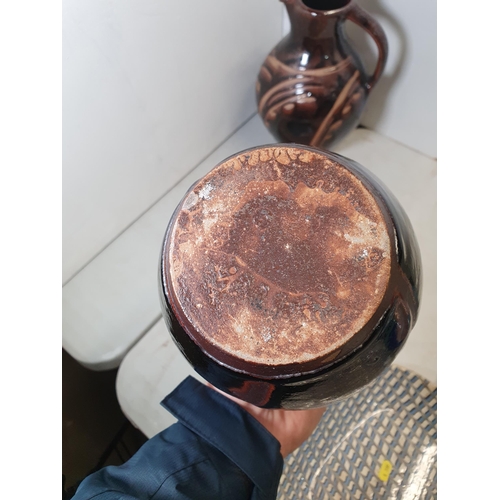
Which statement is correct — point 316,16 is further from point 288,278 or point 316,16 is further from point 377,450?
point 377,450

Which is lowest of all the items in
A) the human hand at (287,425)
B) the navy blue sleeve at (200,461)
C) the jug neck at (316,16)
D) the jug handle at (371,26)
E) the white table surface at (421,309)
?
the human hand at (287,425)

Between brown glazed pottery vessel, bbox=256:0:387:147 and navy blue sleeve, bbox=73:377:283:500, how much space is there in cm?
37

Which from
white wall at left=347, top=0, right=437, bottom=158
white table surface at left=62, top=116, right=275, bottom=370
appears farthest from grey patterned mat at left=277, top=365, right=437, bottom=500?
white wall at left=347, top=0, right=437, bottom=158

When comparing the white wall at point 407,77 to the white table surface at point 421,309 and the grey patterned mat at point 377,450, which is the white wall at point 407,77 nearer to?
the white table surface at point 421,309

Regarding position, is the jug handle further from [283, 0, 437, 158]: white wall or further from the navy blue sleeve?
the navy blue sleeve

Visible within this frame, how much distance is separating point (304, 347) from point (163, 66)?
432mm

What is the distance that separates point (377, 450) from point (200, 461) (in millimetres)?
262

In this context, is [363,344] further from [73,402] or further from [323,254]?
[73,402]

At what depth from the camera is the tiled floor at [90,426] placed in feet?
2.30

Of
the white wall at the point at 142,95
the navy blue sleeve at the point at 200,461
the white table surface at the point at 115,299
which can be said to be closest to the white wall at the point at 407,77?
the white wall at the point at 142,95

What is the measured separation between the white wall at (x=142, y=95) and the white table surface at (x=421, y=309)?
58 millimetres

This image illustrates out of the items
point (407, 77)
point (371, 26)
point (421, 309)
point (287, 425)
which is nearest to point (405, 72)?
point (407, 77)

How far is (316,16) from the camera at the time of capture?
1.78 feet

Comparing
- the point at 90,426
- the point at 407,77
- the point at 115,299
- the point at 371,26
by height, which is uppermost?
the point at 371,26
